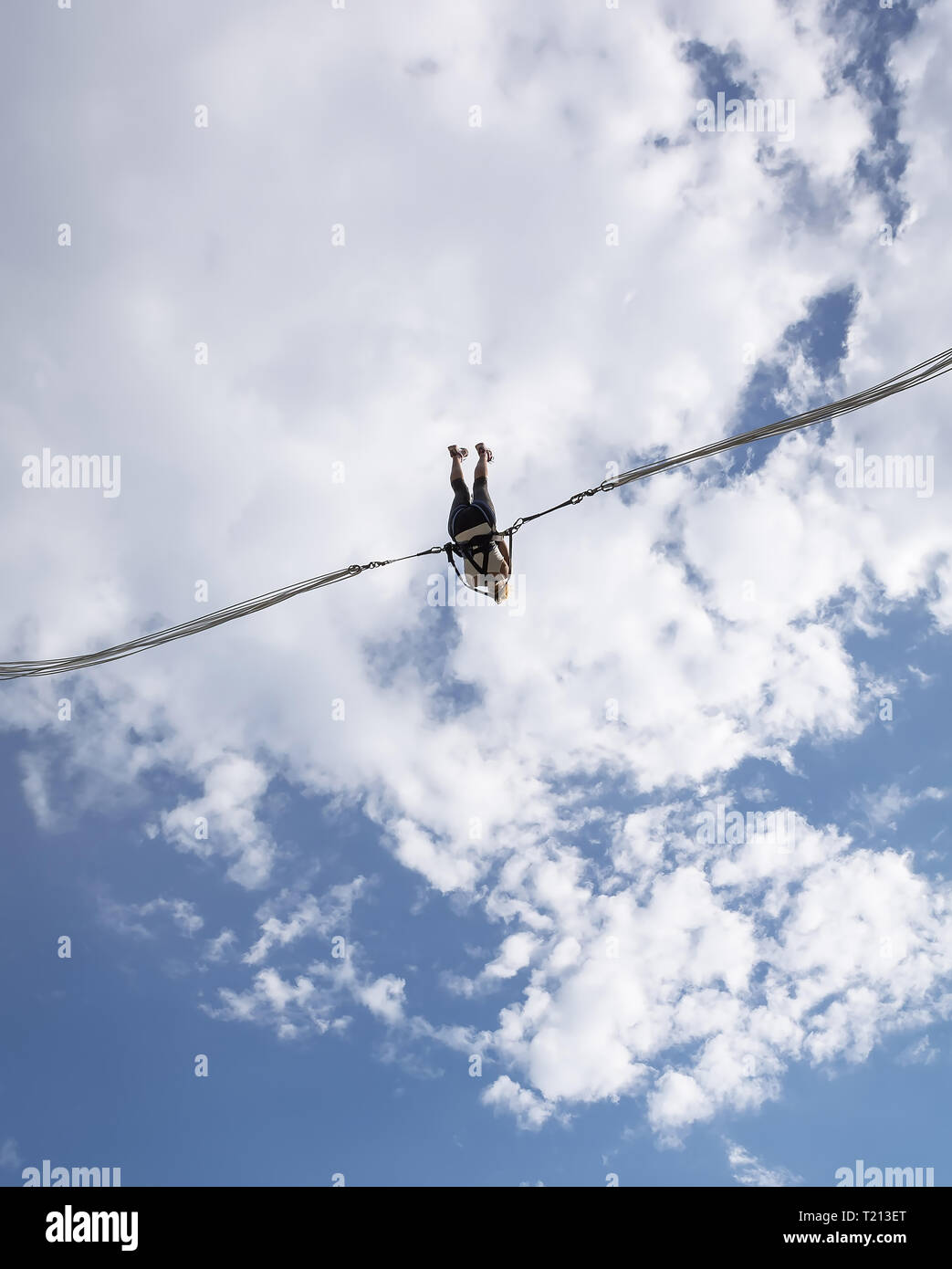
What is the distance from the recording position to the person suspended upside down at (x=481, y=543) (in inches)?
506

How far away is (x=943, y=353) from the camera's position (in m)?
9.49

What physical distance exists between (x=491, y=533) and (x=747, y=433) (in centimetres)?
391

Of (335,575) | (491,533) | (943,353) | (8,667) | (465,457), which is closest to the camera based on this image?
(943,353)

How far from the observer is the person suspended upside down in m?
12.8

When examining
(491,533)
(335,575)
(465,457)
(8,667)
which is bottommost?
(8,667)

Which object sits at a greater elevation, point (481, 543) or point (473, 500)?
point (473, 500)

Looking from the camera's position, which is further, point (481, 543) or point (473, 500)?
point (473, 500)

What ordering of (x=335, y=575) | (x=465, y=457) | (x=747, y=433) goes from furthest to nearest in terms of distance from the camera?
(x=465, y=457)
(x=335, y=575)
(x=747, y=433)

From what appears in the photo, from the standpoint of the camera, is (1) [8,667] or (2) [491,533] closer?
(1) [8,667]

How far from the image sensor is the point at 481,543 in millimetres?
12820
